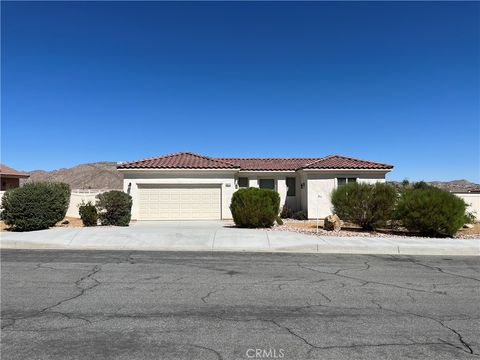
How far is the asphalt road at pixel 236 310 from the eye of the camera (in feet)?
16.9

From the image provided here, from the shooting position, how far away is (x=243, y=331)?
18.9 ft

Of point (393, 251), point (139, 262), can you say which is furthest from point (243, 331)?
point (393, 251)

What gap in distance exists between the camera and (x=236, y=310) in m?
6.79

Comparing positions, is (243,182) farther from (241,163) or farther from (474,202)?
(474,202)

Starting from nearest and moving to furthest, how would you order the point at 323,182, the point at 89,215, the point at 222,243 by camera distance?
the point at 222,243 < the point at 89,215 < the point at 323,182

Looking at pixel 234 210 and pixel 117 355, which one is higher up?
pixel 234 210

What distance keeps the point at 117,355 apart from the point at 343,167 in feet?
79.2

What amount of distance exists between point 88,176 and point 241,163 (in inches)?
2398

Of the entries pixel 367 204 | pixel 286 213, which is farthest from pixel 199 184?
pixel 367 204

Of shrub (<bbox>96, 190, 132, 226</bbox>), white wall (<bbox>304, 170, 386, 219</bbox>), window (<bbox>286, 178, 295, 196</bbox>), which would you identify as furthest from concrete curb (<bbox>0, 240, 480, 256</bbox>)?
window (<bbox>286, 178, 295, 196</bbox>)

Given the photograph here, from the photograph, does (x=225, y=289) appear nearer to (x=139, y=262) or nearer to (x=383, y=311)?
(x=383, y=311)

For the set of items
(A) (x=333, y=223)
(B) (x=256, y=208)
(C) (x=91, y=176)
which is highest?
(C) (x=91, y=176)

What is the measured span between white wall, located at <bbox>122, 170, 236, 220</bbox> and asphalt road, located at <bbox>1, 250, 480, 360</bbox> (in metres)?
15.4
